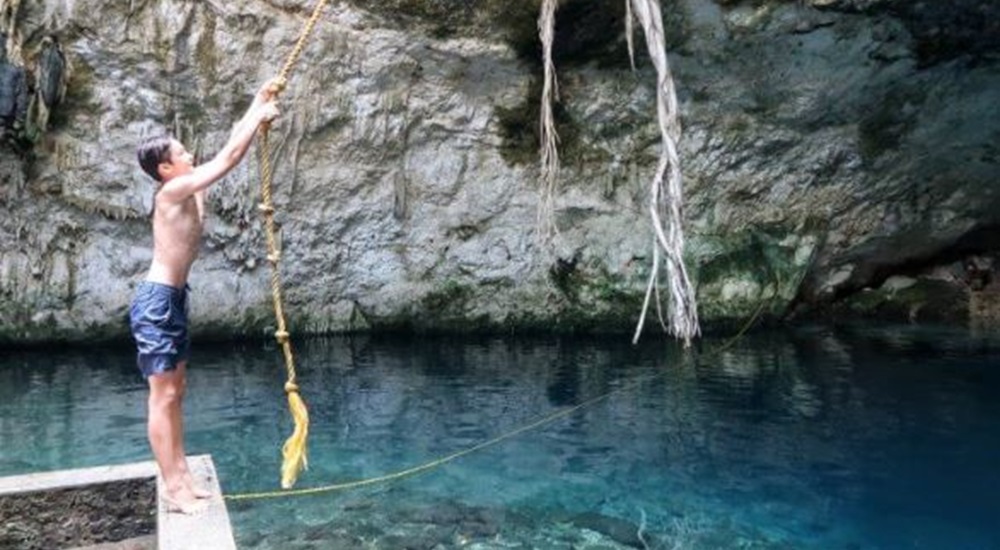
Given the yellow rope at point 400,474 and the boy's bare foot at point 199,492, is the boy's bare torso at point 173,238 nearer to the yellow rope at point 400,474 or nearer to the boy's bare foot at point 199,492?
the boy's bare foot at point 199,492

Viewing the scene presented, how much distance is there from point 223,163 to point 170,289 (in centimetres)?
64

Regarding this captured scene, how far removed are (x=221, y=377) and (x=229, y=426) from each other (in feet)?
7.41

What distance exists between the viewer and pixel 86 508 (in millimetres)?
4621

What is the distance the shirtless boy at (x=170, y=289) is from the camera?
14.1 ft

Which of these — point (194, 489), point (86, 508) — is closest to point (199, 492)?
point (194, 489)

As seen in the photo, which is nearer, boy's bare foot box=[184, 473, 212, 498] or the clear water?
boy's bare foot box=[184, 473, 212, 498]

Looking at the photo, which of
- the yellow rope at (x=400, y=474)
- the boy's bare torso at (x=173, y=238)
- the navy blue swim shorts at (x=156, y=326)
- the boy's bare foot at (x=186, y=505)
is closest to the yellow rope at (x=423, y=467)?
the yellow rope at (x=400, y=474)

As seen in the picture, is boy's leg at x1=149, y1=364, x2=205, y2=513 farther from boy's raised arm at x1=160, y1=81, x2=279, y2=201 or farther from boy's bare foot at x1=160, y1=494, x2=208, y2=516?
boy's raised arm at x1=160, y1=81, x2=279, y2=201

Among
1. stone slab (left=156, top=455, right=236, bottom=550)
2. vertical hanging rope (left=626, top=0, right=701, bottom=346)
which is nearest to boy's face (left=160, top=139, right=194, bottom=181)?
stone slab (left=156, top=455, right=236, bottom=550)

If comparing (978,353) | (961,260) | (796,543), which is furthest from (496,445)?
(961,260)

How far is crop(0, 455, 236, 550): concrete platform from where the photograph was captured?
4531 millimetres

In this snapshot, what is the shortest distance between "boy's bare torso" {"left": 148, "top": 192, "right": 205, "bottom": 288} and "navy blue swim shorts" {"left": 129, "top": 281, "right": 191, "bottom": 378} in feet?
0.18

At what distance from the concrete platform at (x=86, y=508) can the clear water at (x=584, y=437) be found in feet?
3.61

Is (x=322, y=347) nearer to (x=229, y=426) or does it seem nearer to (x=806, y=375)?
(x=229, y=426)
